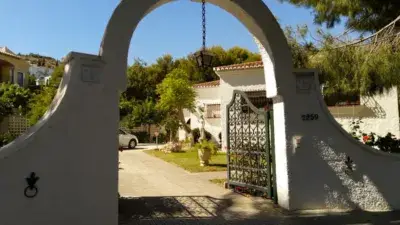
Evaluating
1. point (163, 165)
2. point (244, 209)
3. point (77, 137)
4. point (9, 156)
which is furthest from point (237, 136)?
point (163, 165)

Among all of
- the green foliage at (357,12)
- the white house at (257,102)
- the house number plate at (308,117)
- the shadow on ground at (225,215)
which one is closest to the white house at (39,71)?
the white house at (257,102)

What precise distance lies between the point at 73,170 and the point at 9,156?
0.88m

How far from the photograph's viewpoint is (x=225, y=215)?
634 cm

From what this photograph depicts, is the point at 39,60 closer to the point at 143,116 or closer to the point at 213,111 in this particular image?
the point at 143,116

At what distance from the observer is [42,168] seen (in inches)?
193

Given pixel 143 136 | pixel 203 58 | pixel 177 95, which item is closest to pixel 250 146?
pixel 203 58

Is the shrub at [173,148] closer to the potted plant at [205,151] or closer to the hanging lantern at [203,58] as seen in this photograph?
the potted plant at [205,151]

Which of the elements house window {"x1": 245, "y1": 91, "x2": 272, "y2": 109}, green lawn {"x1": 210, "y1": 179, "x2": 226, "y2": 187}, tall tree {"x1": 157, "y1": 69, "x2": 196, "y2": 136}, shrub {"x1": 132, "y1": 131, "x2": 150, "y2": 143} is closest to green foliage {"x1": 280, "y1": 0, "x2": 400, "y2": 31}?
green lawn {"x1": 210, "y1": 179, "x2": 226, "y2": 187}

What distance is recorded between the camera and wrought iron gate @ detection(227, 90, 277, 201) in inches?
287

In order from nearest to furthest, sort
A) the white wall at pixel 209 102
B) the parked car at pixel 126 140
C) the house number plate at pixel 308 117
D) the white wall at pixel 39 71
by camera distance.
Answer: the house number plate at pixel 308 117
the white wall at pixel 209 102
the parked car at pixel 126 140
the white wall at pixel 39 71

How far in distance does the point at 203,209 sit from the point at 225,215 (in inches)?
24.8

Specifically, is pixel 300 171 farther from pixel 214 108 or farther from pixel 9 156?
pixel 214 108

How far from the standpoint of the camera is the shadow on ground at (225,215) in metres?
5.85

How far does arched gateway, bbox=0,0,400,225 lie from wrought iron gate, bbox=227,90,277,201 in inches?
17.5
